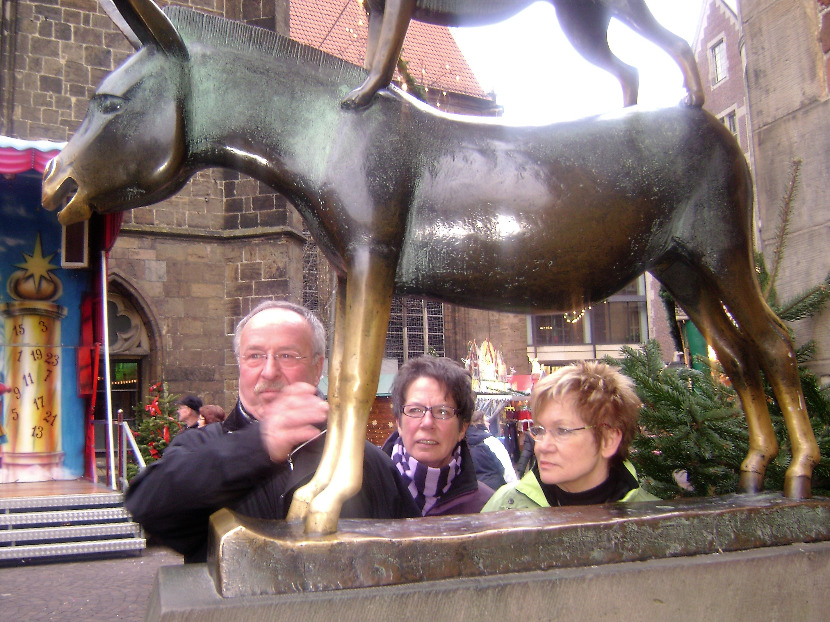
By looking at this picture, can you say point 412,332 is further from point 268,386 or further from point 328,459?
point 328,459

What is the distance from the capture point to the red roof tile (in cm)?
2031

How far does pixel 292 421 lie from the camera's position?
1.32m

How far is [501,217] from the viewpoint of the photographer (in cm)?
143

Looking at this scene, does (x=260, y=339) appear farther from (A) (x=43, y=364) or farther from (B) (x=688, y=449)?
(A) (x=43, y=364)

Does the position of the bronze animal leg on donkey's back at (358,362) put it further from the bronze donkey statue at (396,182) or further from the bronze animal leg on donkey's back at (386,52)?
the bronze animal leg on donkey's back at (386,52)

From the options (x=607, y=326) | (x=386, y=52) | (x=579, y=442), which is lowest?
(x=579, y=442)

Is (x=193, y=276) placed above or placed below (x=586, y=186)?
above

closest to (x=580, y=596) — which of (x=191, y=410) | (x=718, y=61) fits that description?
(x=191, y=410)

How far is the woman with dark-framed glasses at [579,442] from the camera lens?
69.1 inches

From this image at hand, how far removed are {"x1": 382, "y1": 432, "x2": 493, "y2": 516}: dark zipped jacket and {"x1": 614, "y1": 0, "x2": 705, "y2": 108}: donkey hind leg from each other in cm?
139

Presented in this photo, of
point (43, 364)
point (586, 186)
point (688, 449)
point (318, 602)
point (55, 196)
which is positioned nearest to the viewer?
point (318, 602)

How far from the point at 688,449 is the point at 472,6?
1.51 metres

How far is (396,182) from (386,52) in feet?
0.82

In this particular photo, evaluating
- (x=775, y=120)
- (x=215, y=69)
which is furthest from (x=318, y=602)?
(x=775, y=120)
